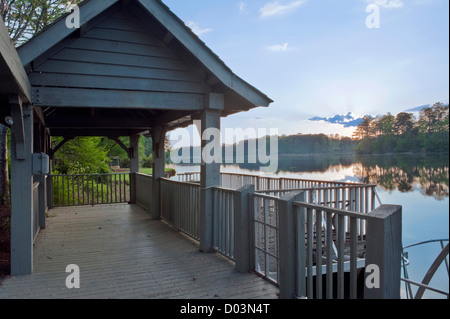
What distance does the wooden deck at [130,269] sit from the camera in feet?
12.0

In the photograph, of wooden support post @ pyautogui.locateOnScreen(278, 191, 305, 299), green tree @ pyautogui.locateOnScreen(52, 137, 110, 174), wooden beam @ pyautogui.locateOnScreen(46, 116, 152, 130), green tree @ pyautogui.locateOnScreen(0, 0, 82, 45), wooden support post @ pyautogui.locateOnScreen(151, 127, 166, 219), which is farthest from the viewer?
green tree @ pyautogui.locateOnScreen(52, 137, 110, 174)

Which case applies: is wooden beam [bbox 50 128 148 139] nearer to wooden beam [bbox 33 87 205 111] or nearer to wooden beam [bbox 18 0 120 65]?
wooden beam [bbox 33 87 205 111]

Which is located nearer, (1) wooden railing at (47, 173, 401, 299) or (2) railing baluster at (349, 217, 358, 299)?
(1) wooden railing at (47, 173, 401, 299)

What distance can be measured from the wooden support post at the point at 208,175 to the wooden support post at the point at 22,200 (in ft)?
7.69

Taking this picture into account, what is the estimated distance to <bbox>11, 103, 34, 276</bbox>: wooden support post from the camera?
13.6 ft

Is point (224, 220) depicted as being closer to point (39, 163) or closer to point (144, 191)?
point (39, 163)

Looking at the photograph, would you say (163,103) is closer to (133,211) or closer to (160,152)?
(160,152)

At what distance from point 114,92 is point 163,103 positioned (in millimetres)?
714

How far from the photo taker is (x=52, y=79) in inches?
175

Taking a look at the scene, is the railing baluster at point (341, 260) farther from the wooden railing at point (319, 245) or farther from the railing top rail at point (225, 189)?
the railing top rail at point (225, 189)

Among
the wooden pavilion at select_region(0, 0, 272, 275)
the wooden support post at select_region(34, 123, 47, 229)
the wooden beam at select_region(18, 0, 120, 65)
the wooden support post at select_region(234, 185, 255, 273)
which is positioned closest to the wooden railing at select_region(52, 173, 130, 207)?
the wooden support post at select_region(34, 123, 47, 229)

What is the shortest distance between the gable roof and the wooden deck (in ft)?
8.31

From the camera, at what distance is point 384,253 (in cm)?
220
